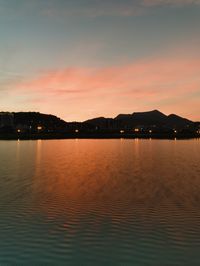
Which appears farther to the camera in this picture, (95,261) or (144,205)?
(144,205)

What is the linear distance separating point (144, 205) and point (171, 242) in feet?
23.8

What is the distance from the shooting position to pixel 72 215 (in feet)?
60.7

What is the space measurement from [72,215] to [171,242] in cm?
622

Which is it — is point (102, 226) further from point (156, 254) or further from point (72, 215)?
point (156, 254)

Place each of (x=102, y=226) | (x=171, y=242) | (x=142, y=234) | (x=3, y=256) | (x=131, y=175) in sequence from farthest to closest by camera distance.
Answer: (x=131, y=175), (x=102, y=226), (x=142, y=234), (x=171, y=242), (x=3, y=256)

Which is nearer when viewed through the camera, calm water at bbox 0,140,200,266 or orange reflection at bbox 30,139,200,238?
calm water at bbox 0,140,200,266

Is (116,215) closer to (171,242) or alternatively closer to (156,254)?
(171,242)

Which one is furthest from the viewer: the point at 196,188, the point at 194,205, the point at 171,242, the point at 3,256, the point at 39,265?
the point at 196,188

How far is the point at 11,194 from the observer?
984 inches

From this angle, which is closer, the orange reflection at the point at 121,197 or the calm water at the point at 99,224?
the calm water at the point at 99,224

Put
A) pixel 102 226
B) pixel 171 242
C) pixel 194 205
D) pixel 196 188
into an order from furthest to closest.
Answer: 1. pixel 196 188
2. pixel 194 205
3. pixel 102 226
4. pixel 171 242

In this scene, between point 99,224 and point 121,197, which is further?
point 121,197

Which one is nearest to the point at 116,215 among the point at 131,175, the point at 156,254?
the point at 156,254

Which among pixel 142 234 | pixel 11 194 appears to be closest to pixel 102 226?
pixel 142 234
